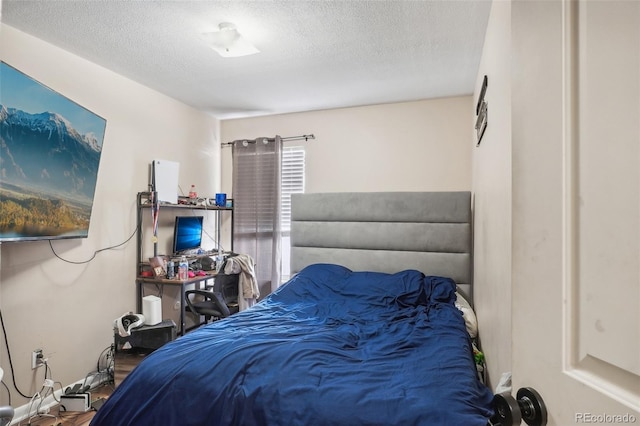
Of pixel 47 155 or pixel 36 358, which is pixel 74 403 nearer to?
pixel 36 358

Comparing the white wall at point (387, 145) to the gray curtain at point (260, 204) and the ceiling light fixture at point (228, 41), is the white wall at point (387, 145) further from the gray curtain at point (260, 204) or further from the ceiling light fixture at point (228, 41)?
the ceiling light fixture at point (228, 41)

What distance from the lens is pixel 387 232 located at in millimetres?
3299

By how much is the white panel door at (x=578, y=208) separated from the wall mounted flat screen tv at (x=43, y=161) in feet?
8.09

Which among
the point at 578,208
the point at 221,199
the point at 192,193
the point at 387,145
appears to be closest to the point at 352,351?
the point at 578,208

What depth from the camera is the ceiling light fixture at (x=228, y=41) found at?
2.16 metres

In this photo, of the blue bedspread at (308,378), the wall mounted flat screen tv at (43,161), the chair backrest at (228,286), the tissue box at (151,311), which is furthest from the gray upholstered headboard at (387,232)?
the wall mounted flat screen tv at (43,161)

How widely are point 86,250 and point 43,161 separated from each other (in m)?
0.84

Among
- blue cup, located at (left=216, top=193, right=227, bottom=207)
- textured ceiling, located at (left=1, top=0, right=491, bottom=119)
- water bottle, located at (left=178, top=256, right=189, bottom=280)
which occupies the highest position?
textured ceiling, located at (left=1, top=0, right=491, bottom=119)

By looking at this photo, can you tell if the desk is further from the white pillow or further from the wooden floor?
the white pillow

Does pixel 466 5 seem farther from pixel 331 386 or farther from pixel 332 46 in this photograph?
pixel 331 386

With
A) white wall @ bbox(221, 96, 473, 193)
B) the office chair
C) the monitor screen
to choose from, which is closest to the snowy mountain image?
the monitor screen

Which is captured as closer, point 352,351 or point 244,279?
point 352,351

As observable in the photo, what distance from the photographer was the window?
404 cm

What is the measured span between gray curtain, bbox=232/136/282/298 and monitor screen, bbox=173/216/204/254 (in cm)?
48
